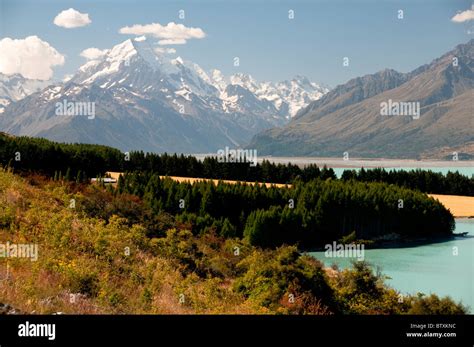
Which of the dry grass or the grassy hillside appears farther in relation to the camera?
the dry grass

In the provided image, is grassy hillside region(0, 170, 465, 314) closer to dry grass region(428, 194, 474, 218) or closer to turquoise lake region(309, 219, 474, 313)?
turquoise lake region(309, 219, 474, 313)

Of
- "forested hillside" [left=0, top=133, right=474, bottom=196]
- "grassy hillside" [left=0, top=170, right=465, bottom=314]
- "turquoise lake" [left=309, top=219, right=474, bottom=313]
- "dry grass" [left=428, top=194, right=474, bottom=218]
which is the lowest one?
"turquoise lake" [left=309, top=219, right=474, bottom=313]

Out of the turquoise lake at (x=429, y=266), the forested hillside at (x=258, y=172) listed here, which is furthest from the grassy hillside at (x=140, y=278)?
the forested hillside at (x=258, y=172)

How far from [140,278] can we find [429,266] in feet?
203

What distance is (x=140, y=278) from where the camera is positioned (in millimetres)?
22781

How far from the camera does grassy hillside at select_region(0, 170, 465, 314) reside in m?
17.1

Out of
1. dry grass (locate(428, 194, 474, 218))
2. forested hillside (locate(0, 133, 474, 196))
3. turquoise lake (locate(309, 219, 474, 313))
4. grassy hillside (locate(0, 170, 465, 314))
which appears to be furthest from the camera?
forested hillside (locate(0, 133, 474, 196))

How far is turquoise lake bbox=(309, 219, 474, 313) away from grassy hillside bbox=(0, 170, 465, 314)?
17.0m

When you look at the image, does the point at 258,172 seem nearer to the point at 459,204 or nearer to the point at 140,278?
the point at 459,204

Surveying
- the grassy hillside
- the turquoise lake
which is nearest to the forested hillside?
the turquoise lake

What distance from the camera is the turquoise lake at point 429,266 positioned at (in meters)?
56.9

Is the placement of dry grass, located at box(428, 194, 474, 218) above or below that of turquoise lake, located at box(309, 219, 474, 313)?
above
